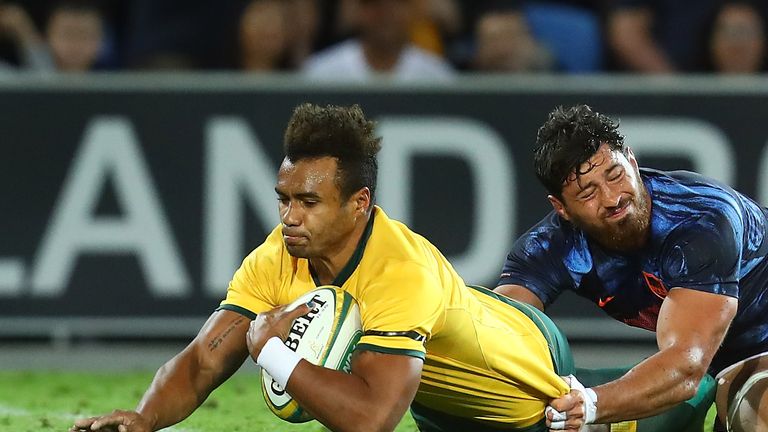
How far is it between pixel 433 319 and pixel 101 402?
115 inches

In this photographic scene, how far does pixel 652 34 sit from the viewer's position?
10234 millimetres

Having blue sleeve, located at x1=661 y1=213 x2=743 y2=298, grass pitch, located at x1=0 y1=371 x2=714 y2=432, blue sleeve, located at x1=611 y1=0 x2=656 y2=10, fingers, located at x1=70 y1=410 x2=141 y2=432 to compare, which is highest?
blue sleeve, located at x1=611 y1=0 x2=656 y2=10

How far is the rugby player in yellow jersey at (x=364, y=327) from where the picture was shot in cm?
438

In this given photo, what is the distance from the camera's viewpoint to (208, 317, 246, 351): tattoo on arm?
4887 millimetres

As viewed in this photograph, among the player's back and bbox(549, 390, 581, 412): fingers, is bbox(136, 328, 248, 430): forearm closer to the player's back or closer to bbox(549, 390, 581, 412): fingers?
the player's back

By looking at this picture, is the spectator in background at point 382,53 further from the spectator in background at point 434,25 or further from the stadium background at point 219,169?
the stadium background at point 219,169

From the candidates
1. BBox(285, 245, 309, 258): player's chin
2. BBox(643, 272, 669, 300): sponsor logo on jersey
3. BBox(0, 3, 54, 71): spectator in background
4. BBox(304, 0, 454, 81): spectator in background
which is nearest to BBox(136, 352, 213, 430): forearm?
BBox(285, 245, 309, 258): player's chin

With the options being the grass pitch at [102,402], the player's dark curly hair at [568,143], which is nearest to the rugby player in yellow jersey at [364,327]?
the player's dark curly hair at [568,143]

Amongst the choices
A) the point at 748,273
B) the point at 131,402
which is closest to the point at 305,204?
the point at 748,273

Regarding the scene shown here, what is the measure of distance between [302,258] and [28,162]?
4292mm

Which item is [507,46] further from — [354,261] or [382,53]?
[354,261]

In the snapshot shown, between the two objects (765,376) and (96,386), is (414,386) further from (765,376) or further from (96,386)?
(96,386)

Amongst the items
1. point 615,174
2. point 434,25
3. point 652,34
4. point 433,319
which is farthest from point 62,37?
point 433,319

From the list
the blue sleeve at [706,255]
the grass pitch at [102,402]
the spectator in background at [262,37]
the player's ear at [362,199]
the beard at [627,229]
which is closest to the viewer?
the player's ear at [362,199]
